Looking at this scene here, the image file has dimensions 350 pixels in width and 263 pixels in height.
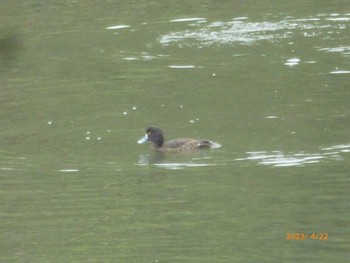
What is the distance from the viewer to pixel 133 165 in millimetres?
12539

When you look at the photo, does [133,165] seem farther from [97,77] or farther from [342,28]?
[342,28]

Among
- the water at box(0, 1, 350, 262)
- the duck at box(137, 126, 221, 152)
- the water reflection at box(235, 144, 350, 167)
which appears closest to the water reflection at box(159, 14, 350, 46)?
the water at box(0, 1, 350, 262)

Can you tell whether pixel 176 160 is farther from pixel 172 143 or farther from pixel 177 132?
pixel 177 132

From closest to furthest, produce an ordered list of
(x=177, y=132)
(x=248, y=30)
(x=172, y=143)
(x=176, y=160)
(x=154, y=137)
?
1. (x=176, y=160)
2. (x=172, y=143)
3. (x=154, y=137)
4. (x=177, y=132)
5. (x=248, y=30)

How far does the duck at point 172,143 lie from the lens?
42.3 ft

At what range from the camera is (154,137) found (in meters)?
13.5

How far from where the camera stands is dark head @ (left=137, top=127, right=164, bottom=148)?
13383mm

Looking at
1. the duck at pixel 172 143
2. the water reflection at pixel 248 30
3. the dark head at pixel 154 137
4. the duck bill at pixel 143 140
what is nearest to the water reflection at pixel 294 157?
the duck at pixel 172 143

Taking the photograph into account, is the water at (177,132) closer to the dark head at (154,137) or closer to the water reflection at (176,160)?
the water reflection at (176,160)

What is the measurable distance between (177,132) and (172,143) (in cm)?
97

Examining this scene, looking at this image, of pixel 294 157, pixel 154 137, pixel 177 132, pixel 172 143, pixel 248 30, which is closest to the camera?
pixel 294 157

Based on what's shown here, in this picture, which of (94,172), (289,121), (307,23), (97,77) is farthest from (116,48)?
(94,172)
